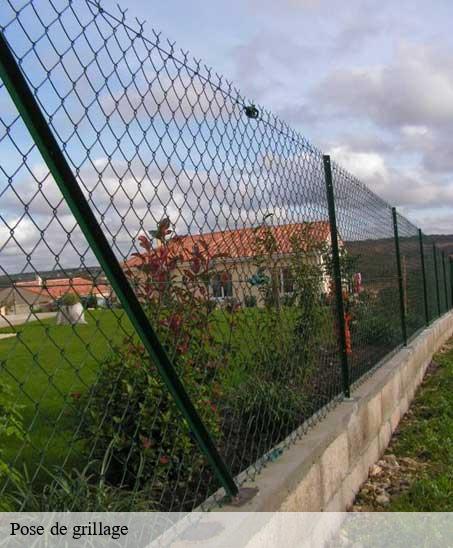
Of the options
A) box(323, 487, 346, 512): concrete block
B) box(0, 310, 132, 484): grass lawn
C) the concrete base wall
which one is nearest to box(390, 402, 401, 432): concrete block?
the concrete base wall

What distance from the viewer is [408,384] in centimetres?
651

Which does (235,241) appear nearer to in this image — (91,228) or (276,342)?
(276,342)

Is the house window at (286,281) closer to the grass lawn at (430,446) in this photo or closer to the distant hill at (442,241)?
the grass lawn at (430,446)

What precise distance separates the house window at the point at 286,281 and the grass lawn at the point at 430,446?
1.53m

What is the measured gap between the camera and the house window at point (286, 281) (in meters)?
4.40

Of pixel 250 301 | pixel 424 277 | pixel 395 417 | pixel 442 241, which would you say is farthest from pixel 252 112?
pixel 442 241

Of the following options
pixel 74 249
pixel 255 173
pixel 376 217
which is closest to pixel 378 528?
pixel 255 173

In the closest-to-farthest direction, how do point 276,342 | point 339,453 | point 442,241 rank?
point 339,453 → point 276,342 → point 442,241

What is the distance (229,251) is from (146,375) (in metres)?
0.76

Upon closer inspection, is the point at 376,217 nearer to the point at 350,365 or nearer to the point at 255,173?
the point at 350,365

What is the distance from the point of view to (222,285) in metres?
3.29

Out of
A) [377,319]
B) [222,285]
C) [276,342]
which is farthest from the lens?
[377,319]

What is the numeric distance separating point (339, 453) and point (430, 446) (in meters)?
1.45

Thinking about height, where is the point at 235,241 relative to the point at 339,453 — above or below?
above
